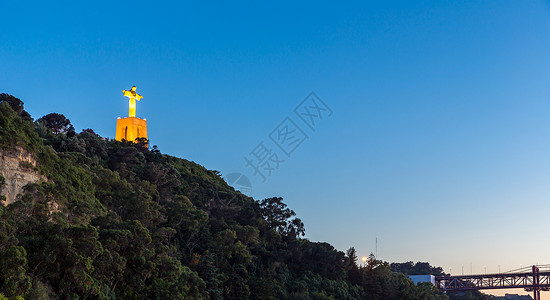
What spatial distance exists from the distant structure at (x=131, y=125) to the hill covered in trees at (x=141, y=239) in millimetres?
5454

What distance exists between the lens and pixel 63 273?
2828cm

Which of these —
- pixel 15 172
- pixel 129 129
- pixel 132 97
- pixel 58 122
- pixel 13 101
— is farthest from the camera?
pixel 132 97

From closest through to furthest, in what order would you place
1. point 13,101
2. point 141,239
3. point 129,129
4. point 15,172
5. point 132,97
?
point 15,172 < point 141,239 < point 13,101 < point 129,129 < point 132,97

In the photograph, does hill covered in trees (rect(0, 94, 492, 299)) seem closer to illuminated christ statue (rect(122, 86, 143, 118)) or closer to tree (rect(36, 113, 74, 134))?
tree (rect(36, 113, 74, 134))

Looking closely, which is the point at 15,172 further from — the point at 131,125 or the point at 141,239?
the point at 131,125

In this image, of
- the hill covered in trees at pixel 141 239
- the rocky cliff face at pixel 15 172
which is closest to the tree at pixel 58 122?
the hill covered in trees at pixel 141 239

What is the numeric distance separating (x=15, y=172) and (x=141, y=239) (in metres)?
8.82

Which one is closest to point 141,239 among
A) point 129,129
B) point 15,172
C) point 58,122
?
point 15,172

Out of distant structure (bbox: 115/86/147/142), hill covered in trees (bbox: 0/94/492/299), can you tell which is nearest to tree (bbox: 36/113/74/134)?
hill covered in trees (bbox: 0/94/492/299)

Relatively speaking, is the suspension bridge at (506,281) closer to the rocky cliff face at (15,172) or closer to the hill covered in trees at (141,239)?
Result: the hill covered in trees at (141,239)

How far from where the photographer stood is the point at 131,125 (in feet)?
256

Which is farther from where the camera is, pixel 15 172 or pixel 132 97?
pixel 132 97

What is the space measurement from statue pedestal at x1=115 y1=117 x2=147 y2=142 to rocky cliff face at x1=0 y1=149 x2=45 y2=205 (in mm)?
43689

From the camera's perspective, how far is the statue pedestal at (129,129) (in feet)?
255
